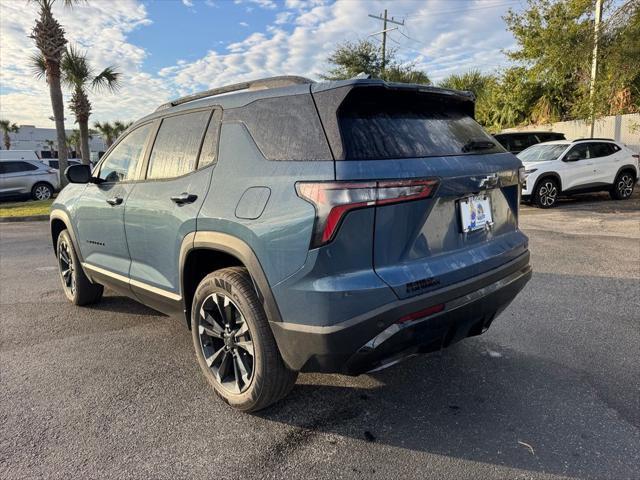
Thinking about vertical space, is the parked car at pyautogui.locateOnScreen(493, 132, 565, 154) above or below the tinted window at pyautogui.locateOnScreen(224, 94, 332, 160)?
above

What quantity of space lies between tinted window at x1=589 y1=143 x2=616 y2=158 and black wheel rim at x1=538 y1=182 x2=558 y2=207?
1507mm

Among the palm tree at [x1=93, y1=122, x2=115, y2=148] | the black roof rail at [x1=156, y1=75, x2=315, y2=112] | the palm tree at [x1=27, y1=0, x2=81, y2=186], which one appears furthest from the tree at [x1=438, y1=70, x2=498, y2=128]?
the palm tree at [x1=93, y1=122, x2=115, y2=148]

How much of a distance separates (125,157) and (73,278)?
1.60 m

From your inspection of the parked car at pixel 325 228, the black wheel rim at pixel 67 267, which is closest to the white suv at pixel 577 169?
the parked car at pixel 325 228

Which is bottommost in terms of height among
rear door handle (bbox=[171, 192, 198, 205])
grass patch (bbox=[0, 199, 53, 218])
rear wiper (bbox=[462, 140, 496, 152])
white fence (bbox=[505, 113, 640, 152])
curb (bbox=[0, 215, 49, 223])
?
curb (bbox=[0, 215, 49, 223])

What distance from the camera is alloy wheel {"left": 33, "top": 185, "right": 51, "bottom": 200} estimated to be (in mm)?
17422

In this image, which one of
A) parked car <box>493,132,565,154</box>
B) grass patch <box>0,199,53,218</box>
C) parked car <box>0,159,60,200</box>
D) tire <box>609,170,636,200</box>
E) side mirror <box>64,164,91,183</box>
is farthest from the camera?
Answer: parked car <box>0,159,60,200</box>

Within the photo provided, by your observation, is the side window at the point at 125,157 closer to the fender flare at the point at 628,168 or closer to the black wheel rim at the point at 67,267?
the black wheel rim at the point at 67,267

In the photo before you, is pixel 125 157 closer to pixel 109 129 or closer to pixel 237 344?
pixel 237 344

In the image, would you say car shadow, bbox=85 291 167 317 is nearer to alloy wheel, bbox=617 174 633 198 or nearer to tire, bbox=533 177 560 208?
tire, bbox=533 177 560 208

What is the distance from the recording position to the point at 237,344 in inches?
107

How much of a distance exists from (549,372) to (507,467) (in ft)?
3.79

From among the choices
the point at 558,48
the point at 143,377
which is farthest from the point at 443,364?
the point at 558,48

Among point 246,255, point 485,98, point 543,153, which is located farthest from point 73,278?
point 485,98
